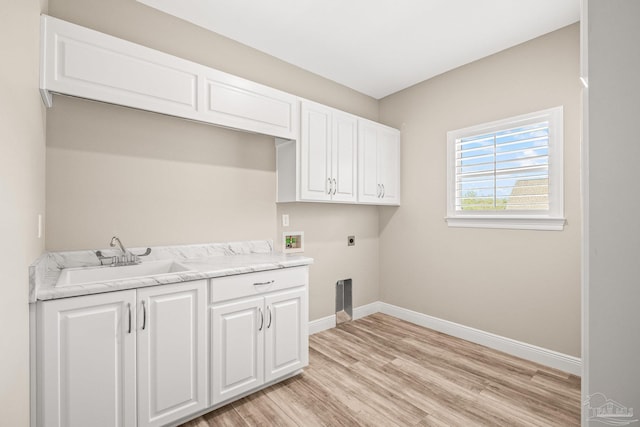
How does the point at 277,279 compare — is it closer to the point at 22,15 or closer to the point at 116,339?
the point at 116,339

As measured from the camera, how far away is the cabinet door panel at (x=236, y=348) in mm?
1863

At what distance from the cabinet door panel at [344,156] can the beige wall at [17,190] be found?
2.15 metres

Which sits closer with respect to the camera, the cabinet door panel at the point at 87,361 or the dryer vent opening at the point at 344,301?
the cabinet door panel at the point at 87,361

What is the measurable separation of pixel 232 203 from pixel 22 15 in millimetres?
1632

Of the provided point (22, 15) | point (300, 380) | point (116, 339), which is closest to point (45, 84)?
point (22, 15)

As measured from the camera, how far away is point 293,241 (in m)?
3.03

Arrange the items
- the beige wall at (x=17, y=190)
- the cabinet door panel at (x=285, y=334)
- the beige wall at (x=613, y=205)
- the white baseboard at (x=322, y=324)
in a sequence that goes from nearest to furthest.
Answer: the beige wall at (x=613, y=205), the beige wall at (x=17, y=190), the cabinet door panel at (x=285, y=334), the white baseboard at (x=322, y=324)

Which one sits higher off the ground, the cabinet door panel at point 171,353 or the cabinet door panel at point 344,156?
the cabinet door panel at point 344,156

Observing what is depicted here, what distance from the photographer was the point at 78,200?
1896 mm

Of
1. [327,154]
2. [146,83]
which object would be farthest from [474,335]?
[146,83]

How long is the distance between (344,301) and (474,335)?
4.57ft

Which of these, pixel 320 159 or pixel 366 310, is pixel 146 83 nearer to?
pixel 320 159

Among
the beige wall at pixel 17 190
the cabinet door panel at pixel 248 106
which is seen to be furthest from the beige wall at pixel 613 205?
the cabinet door panel at pixel 248 106

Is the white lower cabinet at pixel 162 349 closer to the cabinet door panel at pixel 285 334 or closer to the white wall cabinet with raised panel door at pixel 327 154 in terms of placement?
the cabinet door panel at pixel 285 334
